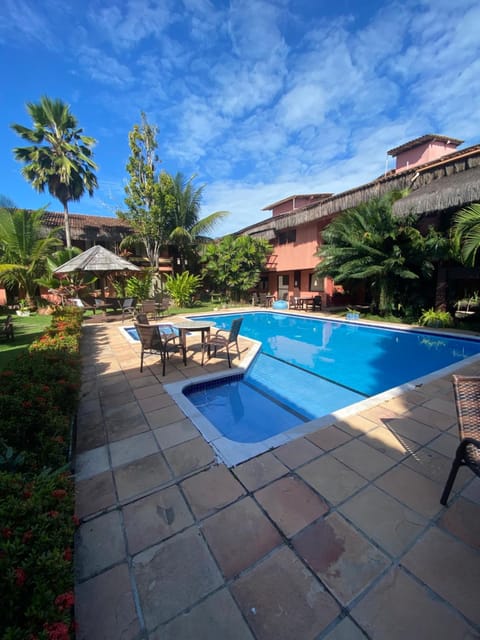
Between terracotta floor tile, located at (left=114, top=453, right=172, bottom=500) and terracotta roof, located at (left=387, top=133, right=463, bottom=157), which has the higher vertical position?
terracotta roof, located at (left=387, top=133, right=463, bottom=157)

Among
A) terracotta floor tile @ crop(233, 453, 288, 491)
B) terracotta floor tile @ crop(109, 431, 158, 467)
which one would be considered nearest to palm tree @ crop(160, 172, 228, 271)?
terracotta floor tile @ crop(109, 431, 158, 467)

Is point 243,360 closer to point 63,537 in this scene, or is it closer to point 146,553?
point 146,553

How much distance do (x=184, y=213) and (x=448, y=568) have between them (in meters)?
18.5

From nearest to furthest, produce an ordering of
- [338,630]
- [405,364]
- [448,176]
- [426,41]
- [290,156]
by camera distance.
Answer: [338,630] < [405,364] < [426,41] < [448,176] < [290,156]

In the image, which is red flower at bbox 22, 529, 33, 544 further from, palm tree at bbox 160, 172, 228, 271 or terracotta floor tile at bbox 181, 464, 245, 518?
palm tree at bbox 160, 172, 228, 271

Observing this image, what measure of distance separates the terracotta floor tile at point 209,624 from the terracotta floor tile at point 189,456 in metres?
1.09

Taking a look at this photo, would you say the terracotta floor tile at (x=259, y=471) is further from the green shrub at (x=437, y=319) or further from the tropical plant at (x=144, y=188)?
the tropical plant at (x=144, y=188)

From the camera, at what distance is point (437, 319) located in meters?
10.0

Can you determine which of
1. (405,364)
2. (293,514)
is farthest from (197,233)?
(293,514)

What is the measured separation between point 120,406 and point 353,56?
36.3 ft

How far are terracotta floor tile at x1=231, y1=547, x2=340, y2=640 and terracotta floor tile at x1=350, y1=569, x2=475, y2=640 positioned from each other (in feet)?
0.57

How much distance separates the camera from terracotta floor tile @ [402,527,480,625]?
149cm

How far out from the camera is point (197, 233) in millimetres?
18359

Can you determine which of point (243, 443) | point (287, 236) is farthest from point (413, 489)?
point (287, 236)
